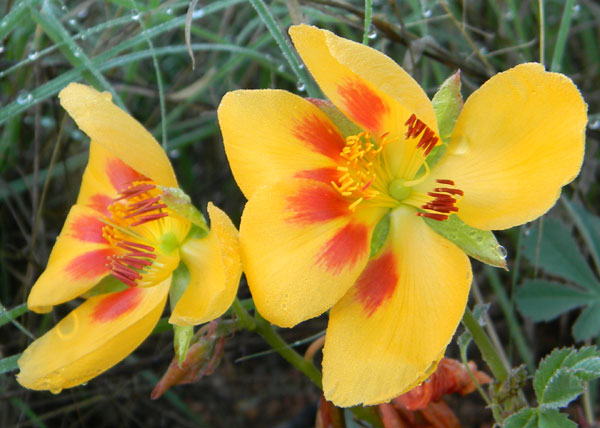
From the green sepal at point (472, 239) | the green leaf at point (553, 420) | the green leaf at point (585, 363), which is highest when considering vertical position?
the green sepal at point (472, 239)

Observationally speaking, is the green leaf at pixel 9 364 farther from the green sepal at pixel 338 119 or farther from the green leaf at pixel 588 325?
the green leaf at pixel 588 325

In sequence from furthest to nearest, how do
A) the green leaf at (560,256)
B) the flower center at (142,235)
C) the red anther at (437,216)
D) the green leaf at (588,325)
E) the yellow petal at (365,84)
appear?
the green leaf at (560,256) < the green leaf at (588,325) < the flower center at (142,235) < the red anther at (437,216) < the yellow petal at (365,84)

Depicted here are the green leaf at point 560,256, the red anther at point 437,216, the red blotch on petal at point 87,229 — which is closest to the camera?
the red anther at point 437,216

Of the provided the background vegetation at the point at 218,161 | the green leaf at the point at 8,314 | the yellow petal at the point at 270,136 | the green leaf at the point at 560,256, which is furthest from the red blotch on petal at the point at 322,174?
the green leaf at the point at 560,256

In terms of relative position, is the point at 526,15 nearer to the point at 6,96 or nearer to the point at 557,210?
the point at 557,210

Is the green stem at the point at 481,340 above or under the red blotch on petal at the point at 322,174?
under

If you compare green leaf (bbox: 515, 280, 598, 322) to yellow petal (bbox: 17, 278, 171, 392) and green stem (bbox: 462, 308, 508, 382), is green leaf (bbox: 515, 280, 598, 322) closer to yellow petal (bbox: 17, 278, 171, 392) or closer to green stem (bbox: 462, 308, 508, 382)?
green stem (bbox: 462, 308, 508, 382)

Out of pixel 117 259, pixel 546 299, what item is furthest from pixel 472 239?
pixel 546 299

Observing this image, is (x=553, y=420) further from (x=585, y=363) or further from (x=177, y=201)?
(x=177, y=201)

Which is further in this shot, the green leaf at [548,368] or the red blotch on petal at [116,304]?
the red blotch on petal at [116,304]

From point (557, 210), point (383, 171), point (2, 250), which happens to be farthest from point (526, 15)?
point (2, 250)
